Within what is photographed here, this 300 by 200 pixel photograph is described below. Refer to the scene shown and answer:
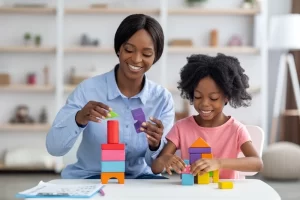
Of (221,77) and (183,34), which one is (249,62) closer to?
(183,34)

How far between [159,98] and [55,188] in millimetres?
770

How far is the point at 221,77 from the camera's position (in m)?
2.27

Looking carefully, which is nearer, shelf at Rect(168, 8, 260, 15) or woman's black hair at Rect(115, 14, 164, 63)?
woman's black hair at Rect(115, 14, 164, 63)

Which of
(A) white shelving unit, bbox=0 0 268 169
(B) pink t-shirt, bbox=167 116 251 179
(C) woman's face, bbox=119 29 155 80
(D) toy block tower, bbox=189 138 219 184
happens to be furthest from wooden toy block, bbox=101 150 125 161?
(A) white shelving unit, bbox=0 0 268 169

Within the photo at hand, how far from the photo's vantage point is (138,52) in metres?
2.38

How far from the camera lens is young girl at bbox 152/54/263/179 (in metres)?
2.26

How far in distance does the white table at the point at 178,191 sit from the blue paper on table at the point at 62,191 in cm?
3

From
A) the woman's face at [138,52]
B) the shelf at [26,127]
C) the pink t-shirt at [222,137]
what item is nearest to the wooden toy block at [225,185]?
the pink t-shirt at [222,137]

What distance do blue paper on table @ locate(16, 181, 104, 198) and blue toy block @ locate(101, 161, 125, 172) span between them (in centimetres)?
9

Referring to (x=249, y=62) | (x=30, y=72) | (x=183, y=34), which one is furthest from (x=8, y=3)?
(x=249, y=62)

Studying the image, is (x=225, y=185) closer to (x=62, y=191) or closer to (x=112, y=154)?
(x=112, y=154)

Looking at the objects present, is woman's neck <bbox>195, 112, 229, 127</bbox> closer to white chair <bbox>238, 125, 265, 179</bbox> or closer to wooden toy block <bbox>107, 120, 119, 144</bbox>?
white chair <bbox>238, 125, 265, 179</bbox>

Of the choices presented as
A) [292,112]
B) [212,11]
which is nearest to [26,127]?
[212,11]

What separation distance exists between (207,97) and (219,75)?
0.29 feet
